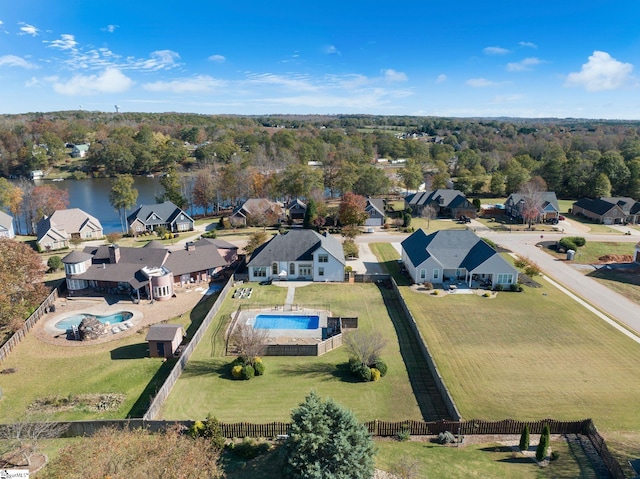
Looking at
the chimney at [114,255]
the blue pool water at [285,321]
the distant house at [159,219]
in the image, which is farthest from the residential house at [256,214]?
the blue pool water at [285,321]

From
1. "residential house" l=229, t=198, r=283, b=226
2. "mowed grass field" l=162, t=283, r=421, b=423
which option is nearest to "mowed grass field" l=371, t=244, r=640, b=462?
"mowed grass field" l=162, t=283, r=421, b=423

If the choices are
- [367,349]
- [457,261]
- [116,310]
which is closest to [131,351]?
[116,310]

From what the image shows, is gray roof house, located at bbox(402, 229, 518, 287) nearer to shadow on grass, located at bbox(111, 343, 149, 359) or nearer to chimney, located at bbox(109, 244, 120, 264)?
shadow on grass, located at bbox(111, 343, 149, 359)

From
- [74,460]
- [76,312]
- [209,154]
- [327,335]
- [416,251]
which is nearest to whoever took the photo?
[74,460]

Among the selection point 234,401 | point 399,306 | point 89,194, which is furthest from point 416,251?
point 89,194

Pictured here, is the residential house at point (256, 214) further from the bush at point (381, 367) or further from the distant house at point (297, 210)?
the bush at point (381, 367)

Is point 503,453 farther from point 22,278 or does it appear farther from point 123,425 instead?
point 22,278
